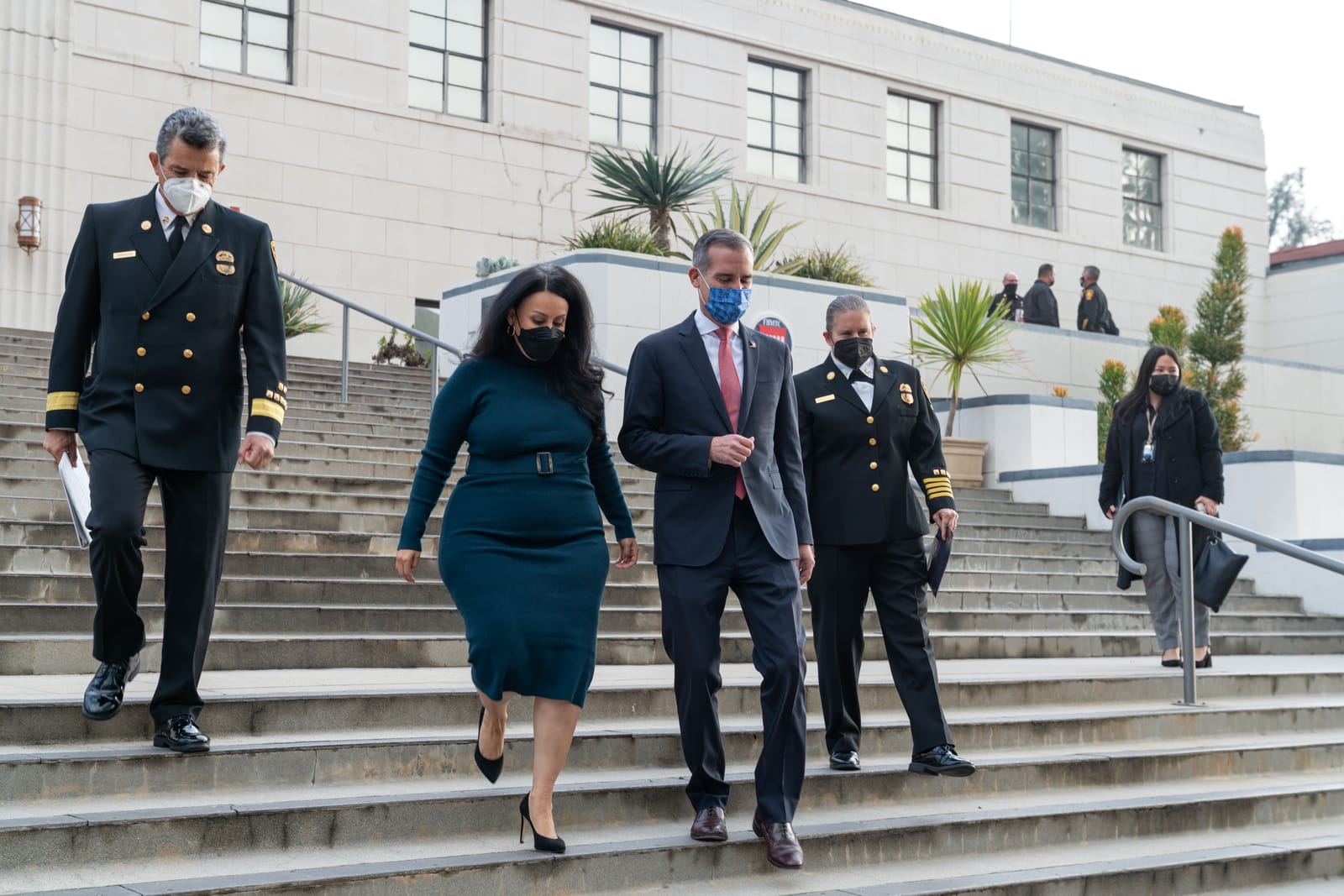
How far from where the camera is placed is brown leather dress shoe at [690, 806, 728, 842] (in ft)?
15.7

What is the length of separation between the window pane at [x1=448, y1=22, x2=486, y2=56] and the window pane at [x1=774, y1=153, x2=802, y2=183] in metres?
4.84

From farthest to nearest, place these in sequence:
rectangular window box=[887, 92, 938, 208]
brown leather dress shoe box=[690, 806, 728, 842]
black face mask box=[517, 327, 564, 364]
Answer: rectangular window box=[887, 92, 938, 208]
brown leather dress shoe box=[690, 806, 728, 842]
black face mask box=[517, 327, 564, 364]

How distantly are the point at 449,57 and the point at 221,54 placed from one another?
2968mm

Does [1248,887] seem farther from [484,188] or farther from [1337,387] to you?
[1337,387]

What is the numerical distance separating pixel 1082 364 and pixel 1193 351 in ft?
5.44

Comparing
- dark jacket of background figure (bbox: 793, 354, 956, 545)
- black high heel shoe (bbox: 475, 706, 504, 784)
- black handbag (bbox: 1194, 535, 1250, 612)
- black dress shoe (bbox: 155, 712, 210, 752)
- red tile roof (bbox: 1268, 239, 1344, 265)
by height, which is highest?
red tile roof (bbox: 1268, 239, 1344, 265)

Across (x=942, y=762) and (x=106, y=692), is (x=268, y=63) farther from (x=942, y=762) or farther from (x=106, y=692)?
(x=942, y=762)

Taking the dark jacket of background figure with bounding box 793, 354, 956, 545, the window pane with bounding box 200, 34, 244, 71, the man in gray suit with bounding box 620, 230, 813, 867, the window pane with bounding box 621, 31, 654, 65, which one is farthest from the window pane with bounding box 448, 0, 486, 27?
the man in gray suit with bounding box 620, 230, 813, 867

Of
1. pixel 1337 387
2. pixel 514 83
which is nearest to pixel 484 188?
pixel 514 83

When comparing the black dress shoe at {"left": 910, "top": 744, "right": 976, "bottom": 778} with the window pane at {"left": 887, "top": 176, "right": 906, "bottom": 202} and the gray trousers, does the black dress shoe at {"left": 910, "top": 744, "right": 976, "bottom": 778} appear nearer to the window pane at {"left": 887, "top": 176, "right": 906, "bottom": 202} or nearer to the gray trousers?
the gray trousers

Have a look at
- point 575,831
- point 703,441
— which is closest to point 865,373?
point 703,441

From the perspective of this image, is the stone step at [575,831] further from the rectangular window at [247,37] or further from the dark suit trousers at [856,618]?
the rectangular window at [247,37]

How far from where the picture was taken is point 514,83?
19.9 metres

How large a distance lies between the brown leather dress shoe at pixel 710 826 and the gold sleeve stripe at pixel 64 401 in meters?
2.31
